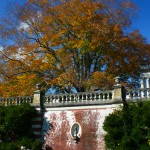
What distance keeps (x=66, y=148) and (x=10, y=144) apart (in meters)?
3.13

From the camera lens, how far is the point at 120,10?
26.1 metres

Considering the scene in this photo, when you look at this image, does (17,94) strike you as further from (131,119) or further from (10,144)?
(131,119)

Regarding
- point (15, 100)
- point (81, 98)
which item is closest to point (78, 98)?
point (81, 98)

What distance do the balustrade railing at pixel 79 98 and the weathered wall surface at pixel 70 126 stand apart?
0.46 m

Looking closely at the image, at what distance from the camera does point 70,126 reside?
762 inches

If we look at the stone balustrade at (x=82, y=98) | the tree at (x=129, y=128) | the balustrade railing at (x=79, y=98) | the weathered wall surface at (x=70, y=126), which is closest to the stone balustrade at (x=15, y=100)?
the stone balustrade at (x=82, y=98)

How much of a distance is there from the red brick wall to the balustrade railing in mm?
537

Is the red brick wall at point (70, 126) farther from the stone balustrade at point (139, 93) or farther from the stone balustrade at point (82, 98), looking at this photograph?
the stone balustrade at point (139, 93)

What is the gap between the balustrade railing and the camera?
19.1m

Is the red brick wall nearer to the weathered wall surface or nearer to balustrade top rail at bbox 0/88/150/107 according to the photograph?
the weathered wall surface

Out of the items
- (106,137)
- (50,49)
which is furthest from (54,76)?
(106,137)

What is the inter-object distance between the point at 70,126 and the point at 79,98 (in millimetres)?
1692

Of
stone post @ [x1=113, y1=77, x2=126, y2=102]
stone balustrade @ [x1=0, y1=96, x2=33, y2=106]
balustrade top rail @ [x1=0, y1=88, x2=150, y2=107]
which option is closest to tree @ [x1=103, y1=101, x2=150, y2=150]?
stone post @ [x1=113, y1=77, x2=126, y2=102]

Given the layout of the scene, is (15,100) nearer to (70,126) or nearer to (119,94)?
(70,126)
